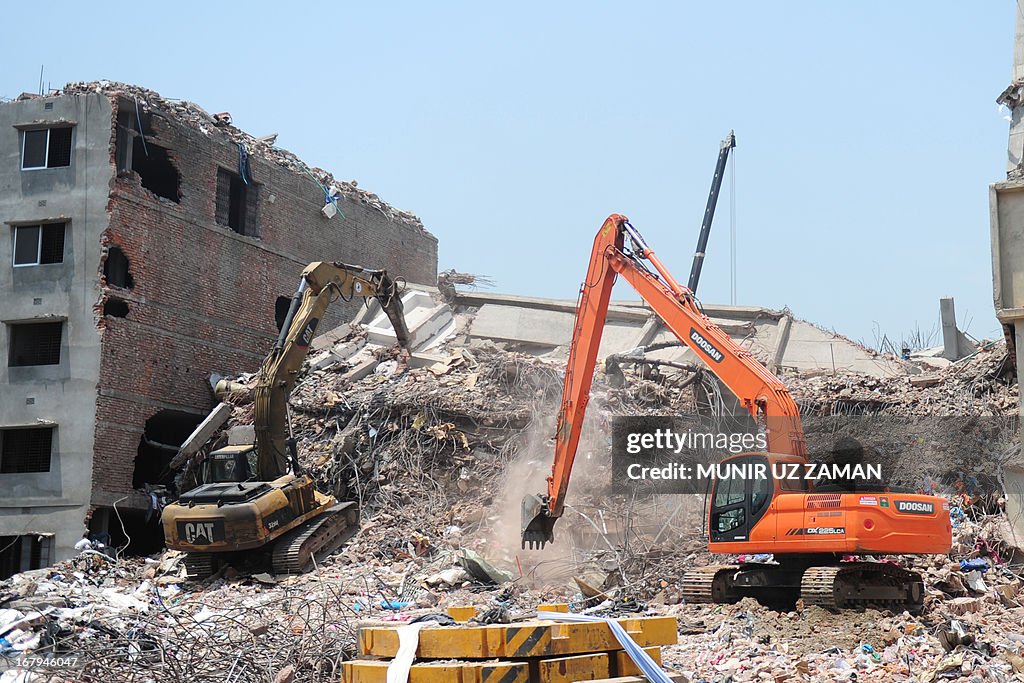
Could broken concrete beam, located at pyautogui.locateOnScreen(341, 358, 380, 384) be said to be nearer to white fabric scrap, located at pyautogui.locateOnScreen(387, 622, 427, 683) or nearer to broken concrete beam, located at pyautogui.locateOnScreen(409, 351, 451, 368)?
broken concrete beam, located at pyautogui.locateOnScreen(409, 351, 451, 368)

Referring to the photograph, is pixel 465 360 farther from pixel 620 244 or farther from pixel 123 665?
pixel 123 665

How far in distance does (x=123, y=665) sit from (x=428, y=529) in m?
8.80

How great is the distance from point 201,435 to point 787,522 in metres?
13.2

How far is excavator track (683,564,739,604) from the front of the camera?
496 inches

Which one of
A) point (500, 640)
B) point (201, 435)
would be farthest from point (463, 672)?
point (201, 435)

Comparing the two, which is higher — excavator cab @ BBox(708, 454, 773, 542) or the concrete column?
the concrete column

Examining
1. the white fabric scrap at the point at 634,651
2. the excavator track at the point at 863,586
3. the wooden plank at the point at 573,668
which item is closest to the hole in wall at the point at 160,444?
the excavator track at the point at 863,586

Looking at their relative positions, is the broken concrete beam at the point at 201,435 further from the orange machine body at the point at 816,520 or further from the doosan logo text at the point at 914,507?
the doosan logo text at the point at 914,507

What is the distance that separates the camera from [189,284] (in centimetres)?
2378

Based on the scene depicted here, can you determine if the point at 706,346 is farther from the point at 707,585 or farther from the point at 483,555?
the point at 483,555

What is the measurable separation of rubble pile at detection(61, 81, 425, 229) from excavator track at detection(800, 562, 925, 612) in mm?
16818

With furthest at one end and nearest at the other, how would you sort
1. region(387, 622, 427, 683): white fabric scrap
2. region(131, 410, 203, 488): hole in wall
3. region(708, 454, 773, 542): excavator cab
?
region(131, 410, 203, 488): hole in wall < region(708, 454, 773, 542): excavator cab < region(387, 622, 427, 683): white fabric scrap

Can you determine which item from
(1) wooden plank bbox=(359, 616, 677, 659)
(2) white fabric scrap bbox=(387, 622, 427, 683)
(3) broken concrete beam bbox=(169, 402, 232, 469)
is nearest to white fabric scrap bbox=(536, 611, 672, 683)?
(1) wooden plank bbox=(359, 616, 677, 659)

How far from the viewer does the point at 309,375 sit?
23.1m
